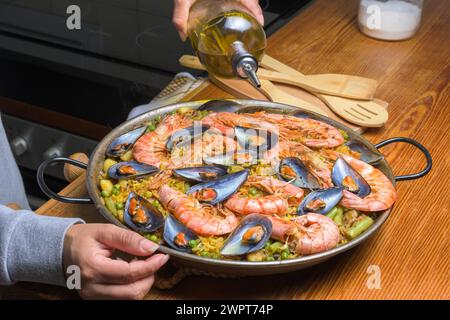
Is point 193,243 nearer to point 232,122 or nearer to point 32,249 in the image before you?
point 32,249

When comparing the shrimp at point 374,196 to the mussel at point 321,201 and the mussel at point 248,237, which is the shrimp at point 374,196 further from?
the mussel at point 248,237

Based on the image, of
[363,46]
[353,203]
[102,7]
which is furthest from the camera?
[102,7]

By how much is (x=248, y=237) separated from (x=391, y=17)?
1.28 m

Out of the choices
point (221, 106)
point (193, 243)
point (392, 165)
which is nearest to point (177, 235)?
point (193, 243)

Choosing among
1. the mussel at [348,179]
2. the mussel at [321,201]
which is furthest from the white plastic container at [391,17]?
the mussel at [321,201]

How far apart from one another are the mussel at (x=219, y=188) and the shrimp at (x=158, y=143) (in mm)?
136

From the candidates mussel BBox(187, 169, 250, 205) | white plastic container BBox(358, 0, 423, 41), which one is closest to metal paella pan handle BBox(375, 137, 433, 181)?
mussel BBox(187, 169, 250, 205)

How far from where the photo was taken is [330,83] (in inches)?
73.2

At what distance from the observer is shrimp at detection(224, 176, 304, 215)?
1.22 meters

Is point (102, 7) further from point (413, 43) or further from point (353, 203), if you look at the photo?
point (353, 203)

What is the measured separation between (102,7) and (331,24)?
32.9 inches

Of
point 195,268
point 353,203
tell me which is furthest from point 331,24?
point 195,268

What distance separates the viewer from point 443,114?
1.83 meters

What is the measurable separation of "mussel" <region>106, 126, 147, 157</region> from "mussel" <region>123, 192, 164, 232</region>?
17 cm
